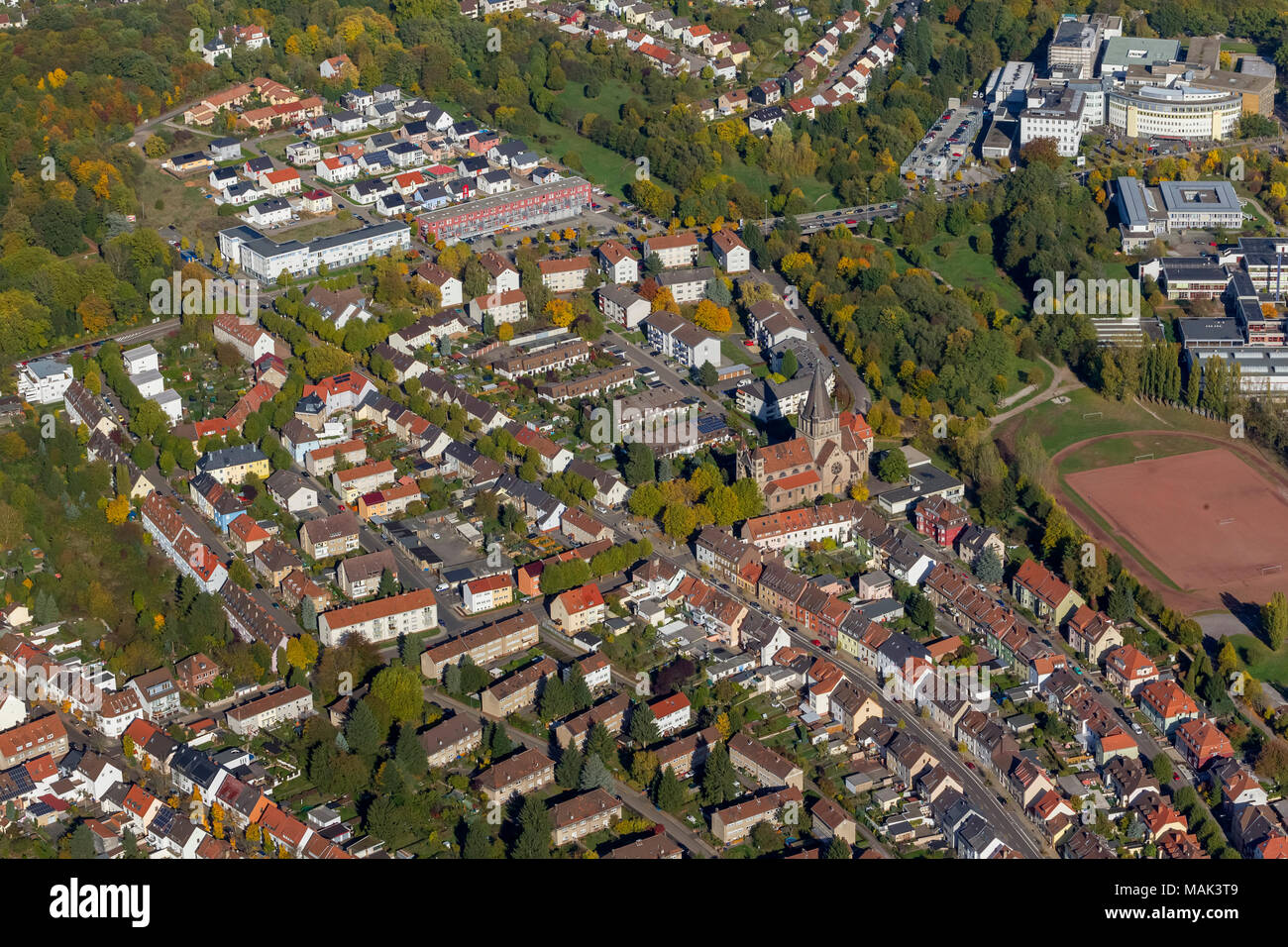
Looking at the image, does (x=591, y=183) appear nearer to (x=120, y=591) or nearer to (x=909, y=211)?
(x=909, y=211)

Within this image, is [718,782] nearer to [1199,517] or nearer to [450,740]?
[450,740]

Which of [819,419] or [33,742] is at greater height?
[819,419]

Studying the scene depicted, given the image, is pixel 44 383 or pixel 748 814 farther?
pixel 44 383

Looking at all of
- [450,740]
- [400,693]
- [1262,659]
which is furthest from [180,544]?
[1262,659]

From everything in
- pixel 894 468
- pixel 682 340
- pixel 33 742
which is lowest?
pixel 33 742

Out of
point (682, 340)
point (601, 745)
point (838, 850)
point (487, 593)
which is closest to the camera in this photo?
point (838, 850)

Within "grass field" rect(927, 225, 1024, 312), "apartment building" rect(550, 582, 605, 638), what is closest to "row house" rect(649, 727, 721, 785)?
"apartment building" rect(550, 582, 605, 638)

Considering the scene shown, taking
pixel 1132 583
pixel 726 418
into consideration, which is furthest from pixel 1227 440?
pixel 726 418

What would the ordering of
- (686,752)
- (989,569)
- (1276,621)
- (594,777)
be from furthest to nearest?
(989,569), (1276,621), (686,752), (594,777)
